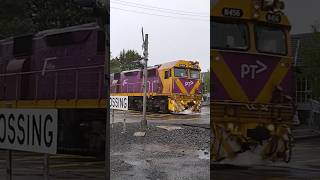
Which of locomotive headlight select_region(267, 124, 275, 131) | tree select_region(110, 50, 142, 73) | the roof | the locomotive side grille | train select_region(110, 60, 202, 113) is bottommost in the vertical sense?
locomotive headlight select_region(267, 124, 275, 131)

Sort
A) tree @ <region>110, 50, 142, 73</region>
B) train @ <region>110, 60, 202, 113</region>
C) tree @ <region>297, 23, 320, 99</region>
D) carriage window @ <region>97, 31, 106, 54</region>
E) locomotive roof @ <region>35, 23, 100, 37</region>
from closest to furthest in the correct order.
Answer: tree @ <region>297, 23, 320, 99</region>, train @ <region>110, 60, 202, 113</region>, tree @ <region>110, 50, 142, 73</region>, carriage window @ <region>97, 31, 106, 54</region>, locomotive roof @ <region>35, 23, 100, 37</region>

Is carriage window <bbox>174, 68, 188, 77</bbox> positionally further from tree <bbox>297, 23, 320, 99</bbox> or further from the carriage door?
the carriage door

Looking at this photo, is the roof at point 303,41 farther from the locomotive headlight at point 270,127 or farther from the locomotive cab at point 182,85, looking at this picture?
the locomotive cab at point 182,85

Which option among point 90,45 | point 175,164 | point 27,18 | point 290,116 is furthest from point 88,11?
point 290,116

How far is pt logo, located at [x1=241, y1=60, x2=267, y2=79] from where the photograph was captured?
2.00 m

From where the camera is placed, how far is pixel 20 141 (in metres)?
3.33

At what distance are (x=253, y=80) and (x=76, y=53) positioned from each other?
1.01m

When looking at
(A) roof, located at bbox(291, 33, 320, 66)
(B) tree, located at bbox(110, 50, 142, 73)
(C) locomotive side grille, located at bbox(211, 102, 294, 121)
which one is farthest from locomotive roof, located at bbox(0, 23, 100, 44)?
(A) roof, located at bbox(291, 33, 320, 66)

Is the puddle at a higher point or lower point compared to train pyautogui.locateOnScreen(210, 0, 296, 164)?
lower

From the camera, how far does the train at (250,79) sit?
1985mm

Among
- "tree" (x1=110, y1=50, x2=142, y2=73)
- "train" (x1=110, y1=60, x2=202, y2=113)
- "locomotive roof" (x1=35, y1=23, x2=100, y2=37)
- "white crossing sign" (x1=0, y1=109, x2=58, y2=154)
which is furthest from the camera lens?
"white crossing sign" (x1=0, y1=109, x2=58, y2=154)

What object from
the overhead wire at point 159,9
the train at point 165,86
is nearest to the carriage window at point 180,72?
the train at point 165,86

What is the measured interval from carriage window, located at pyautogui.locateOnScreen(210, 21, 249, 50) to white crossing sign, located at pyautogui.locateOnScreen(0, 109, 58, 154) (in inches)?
47.1

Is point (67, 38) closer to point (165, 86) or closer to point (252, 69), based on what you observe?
point (165, 86)
